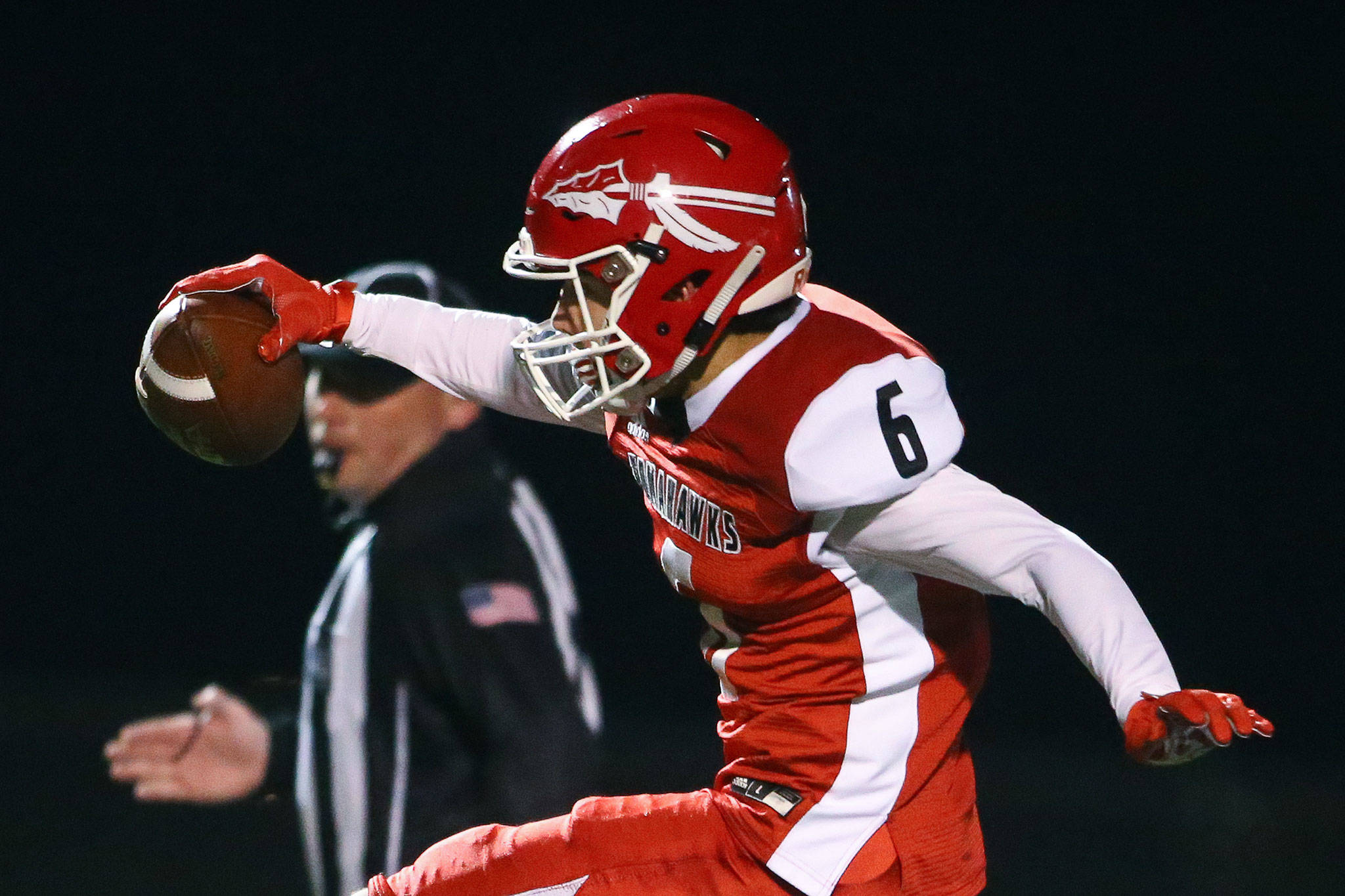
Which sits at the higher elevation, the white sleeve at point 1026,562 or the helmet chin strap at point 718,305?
the helmet chin strap at point 718,305

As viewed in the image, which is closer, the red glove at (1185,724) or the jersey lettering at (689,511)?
the red glove at (1185,724)

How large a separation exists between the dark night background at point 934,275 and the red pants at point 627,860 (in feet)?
5.54

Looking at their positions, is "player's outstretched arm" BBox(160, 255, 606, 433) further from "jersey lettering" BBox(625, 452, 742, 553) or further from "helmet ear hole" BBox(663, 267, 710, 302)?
"helmet ear hole" BBox(663, 267, 710, 302)

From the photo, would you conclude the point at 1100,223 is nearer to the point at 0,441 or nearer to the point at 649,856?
the point at 649,856

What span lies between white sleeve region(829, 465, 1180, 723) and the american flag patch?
3.53 ft

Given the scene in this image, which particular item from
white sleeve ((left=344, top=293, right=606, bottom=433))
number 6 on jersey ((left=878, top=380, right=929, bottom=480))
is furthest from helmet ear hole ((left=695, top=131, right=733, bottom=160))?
white sleeve ((left=344, top=293, right=606, bottom=433))

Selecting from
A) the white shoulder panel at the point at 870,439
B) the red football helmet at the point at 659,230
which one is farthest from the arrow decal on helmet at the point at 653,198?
the white shoulder panel at the point at 870,439

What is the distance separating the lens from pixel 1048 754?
12.7 feet

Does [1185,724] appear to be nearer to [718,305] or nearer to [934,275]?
[718,305]

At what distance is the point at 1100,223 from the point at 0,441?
3.26m

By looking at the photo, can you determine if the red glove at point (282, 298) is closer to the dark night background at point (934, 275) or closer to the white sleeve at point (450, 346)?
the white sleeve at point (450, 346)

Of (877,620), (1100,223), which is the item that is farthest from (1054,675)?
(877,620)

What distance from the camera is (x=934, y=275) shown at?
3916mm

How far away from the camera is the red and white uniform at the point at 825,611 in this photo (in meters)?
1.66
